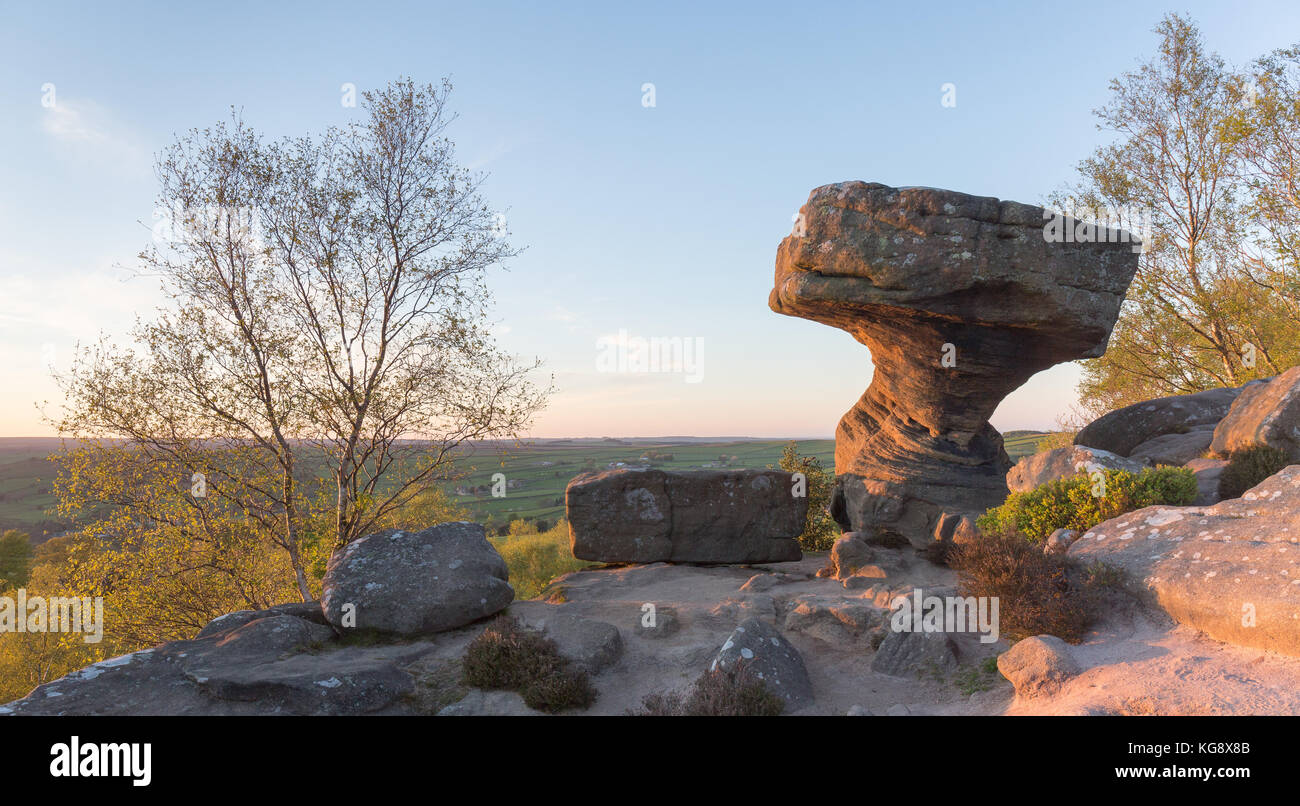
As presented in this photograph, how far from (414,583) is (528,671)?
326 centimetres

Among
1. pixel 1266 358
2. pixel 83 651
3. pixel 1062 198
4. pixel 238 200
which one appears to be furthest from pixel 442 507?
pixel 1266 358

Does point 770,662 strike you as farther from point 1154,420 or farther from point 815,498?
point 1154,420

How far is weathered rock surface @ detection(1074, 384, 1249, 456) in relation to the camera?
20219 mm

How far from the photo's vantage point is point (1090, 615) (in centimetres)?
925

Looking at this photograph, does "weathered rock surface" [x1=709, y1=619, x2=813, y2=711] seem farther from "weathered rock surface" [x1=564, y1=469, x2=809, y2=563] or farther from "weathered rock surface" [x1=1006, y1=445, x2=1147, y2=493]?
"weathered rock surface" [x1=1006, y1=445, x2=1147, y2=493]

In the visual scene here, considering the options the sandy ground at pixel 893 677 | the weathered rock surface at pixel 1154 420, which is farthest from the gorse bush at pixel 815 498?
the weathered rock surface at pixel 1154 420

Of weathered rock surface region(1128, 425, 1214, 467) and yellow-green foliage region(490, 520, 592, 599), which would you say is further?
yellow-green foliage region(490, 520, 592, 599)

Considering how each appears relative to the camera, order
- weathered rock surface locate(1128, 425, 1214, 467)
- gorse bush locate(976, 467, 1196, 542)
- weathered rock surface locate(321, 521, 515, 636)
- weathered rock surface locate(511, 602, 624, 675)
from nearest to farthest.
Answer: weathered rock surface locate(511, 602, 624, 675) < weathered rock surface locate(321, 521, 515, 636) < gorse bush locate(976, 467, 1196, 542) < weathered rock surface locate(1128, 425, 1214, 467)

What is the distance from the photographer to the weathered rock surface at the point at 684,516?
17422 mm

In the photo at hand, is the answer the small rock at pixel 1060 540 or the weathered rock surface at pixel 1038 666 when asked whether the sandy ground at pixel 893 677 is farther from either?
the small rock at pixel 1060 540

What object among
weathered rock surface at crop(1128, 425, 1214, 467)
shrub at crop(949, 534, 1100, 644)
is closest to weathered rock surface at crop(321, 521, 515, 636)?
shrub at crop(949, 534, 1100, 644)

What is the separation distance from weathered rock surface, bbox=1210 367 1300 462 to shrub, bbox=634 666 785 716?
518 inches

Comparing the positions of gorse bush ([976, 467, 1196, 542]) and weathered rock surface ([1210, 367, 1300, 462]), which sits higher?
weathered rock surface ([1210, 367, 1300, 462])
